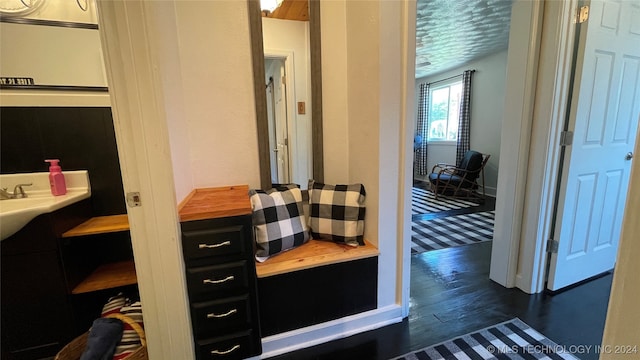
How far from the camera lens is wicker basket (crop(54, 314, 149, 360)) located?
1.14 metres

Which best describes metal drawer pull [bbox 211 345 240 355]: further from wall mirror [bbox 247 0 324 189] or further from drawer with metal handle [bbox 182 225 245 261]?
wall mirror [bbox 247 0 324 189]

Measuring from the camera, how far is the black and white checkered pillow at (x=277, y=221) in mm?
1432

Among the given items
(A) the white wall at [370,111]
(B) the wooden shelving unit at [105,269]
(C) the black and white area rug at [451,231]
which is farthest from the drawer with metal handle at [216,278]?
(C) the black and white area rug at [451,231]

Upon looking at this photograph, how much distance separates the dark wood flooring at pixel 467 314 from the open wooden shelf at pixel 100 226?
1.13m

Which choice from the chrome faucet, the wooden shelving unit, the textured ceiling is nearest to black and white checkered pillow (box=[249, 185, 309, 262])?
the wooden shelving unit

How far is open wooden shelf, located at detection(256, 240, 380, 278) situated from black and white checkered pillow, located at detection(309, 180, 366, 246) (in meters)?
0.06

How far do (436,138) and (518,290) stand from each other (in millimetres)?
4349

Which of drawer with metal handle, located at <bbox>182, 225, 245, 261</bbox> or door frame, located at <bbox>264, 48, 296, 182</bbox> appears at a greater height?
door frame, located at <bbox>264, 48, 296, 182</bbox>

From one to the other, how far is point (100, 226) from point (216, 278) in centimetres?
76

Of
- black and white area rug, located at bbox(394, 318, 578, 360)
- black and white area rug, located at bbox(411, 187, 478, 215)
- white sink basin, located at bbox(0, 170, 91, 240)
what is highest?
white sink basin, located at bbox(0, 170, 91, 240)

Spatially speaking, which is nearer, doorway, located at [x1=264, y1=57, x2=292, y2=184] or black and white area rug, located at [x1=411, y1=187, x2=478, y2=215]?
doorway, located at [x1=264, y1=57, x2=292, y2=184]

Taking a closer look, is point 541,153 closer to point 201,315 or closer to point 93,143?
point 201,315

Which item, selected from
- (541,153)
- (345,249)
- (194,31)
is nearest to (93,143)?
(194,31)

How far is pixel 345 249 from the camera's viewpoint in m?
1.54
